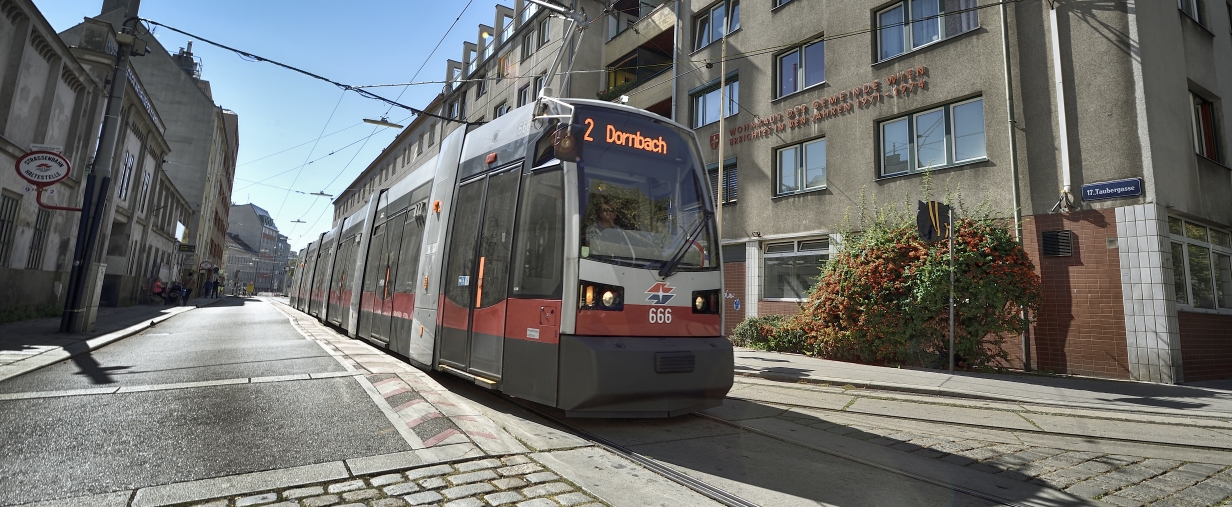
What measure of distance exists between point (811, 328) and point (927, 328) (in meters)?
2.25

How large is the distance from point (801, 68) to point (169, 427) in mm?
15719

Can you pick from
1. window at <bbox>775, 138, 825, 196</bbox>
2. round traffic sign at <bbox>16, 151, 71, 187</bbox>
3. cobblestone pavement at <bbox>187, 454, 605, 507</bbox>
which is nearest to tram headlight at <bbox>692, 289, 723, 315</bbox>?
cobblestone pavement at <bbox>187, 454, 605, 507</bbox>

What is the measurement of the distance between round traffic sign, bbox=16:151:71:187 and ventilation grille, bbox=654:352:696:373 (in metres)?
11.4

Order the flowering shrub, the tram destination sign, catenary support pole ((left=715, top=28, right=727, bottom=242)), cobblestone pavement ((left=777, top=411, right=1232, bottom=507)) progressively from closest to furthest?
cobblestone pavement ((left=777, top=411, right=1232, bottom=507))
the flowering shrub
the tram destination sign
catenary support pole ((left=715, top=28, right=727, bottom=242))

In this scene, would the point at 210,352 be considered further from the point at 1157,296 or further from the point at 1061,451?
the point at 1157,296

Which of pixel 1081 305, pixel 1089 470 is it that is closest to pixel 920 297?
pixel 1081 305

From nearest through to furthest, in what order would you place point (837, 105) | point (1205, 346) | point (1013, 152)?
1. point (1205, 346)
2. point (1013, 152)
3. point (837, 105)

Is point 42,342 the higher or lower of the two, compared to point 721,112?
lower

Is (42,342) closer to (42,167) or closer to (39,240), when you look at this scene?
(42,167)

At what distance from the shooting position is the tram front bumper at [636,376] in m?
4.54

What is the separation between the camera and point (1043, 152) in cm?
1097

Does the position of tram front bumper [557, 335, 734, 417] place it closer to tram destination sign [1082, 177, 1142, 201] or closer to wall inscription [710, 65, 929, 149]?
tram destination sign [1082, 177, 1142, 201]

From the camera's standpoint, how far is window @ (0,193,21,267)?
42.1ft

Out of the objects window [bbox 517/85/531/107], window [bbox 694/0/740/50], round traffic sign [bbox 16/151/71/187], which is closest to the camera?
round traffic sign [bbox 16/151/71/187]
